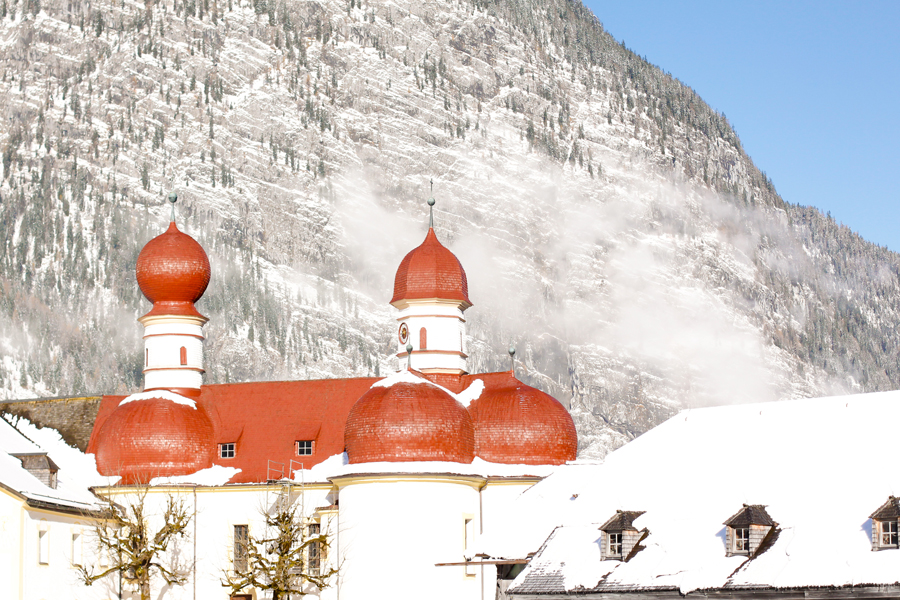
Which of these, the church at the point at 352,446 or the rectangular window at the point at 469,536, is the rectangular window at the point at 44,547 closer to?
the church at the point at 352,446

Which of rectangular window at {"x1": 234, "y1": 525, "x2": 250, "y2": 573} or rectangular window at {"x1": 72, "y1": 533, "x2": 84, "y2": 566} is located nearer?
rectangular window at {"x1": 72, "y1": 533, "x2": 84, "y2": 566}

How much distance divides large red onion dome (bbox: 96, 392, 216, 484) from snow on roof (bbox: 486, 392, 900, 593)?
707 inches

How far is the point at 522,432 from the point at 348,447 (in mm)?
7365

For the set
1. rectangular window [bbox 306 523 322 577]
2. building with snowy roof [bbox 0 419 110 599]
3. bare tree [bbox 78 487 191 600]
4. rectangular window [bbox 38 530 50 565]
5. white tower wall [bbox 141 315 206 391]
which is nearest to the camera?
building with snowy roof [bbox 0 419 110 599]

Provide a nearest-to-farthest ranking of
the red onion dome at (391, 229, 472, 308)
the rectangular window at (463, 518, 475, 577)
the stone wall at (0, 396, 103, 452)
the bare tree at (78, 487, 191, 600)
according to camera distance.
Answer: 1. the bare tree at (78, 487, 191, 600)
2. the rectangular window at (463, 518, 475, 577)
3. the stone wall at (0, 396, 103, 452)
4. the red onion dome at (391, 229, 472, 308)

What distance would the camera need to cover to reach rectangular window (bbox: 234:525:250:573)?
55094mm

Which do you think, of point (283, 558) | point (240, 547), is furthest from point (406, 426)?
point (240, 547)

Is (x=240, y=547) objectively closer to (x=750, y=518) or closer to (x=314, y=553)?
(x=314, y=553)

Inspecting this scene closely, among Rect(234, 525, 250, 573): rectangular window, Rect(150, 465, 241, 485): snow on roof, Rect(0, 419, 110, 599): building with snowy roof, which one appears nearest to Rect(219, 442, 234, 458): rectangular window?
Rect(150, 465, 241, 485): snow on roof

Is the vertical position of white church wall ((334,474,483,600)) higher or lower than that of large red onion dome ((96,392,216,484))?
lower

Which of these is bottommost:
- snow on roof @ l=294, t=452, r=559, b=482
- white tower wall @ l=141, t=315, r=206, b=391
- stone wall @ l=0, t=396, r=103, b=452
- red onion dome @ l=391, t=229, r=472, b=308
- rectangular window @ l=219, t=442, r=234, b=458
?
snow on roof @ l=294, t=452, r=559, b=482

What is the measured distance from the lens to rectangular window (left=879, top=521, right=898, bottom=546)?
31.9m

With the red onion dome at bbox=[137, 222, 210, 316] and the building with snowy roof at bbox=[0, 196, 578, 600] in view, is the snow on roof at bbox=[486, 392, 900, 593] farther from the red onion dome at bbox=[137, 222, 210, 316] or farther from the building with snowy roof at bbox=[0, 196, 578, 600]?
the red onion dome at bbox=[137, 222, 210, 316]

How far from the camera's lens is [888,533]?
105 feet
